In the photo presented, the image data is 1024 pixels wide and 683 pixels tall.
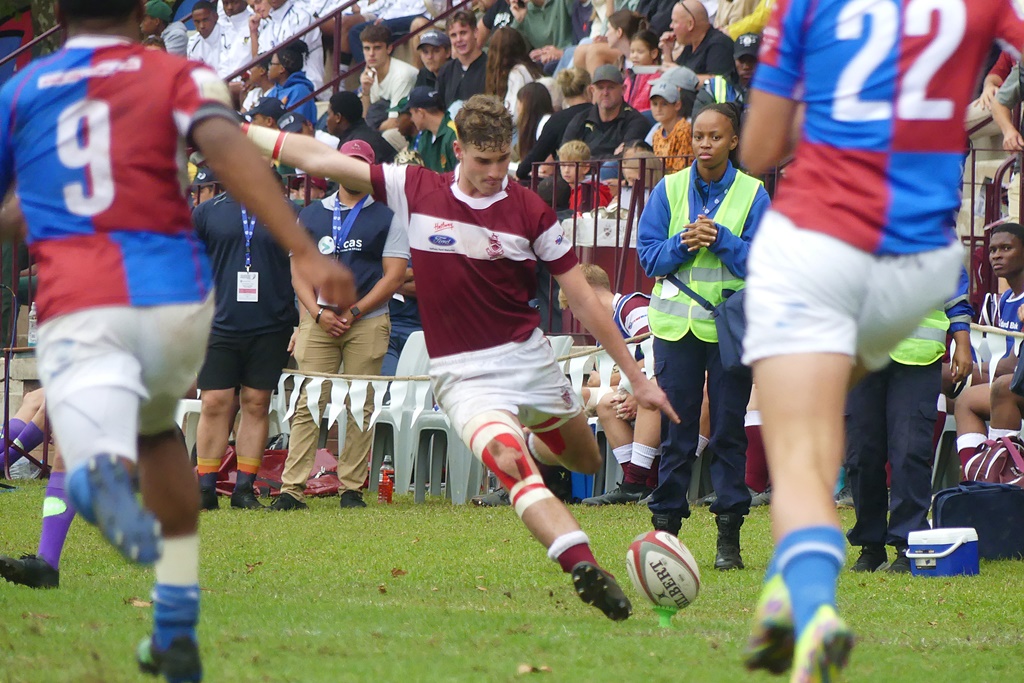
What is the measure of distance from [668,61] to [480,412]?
10384 mm

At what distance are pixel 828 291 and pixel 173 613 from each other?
214 centimetres

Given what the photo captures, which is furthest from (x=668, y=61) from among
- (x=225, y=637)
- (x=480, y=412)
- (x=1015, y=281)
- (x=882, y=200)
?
(x=882, y=200)

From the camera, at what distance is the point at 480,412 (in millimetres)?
6711

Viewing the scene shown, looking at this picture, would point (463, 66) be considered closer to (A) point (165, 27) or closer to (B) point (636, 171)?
(B) point (636, 171)

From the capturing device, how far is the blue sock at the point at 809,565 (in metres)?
3.54

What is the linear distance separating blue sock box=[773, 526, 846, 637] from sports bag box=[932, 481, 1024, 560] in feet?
17.6

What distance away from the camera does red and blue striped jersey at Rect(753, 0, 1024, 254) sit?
3.90 m

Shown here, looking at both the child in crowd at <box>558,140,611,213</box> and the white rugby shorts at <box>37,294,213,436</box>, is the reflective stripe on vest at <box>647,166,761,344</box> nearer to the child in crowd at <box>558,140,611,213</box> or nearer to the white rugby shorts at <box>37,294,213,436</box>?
the white rugby shorts at <box>37,294,213,436</box>

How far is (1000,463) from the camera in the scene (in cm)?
967

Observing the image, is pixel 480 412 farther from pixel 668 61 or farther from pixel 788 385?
pixel 668 61

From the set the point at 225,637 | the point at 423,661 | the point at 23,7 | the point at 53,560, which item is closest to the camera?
the point at 423,661

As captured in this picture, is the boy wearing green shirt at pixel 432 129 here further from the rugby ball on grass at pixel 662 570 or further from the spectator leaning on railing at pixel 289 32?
the rugby ball on grass at pixel 662 570

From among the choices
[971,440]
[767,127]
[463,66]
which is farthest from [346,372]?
[767,127]

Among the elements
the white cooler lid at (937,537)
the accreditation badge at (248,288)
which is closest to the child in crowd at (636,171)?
the accreditation badge at (248,288)
